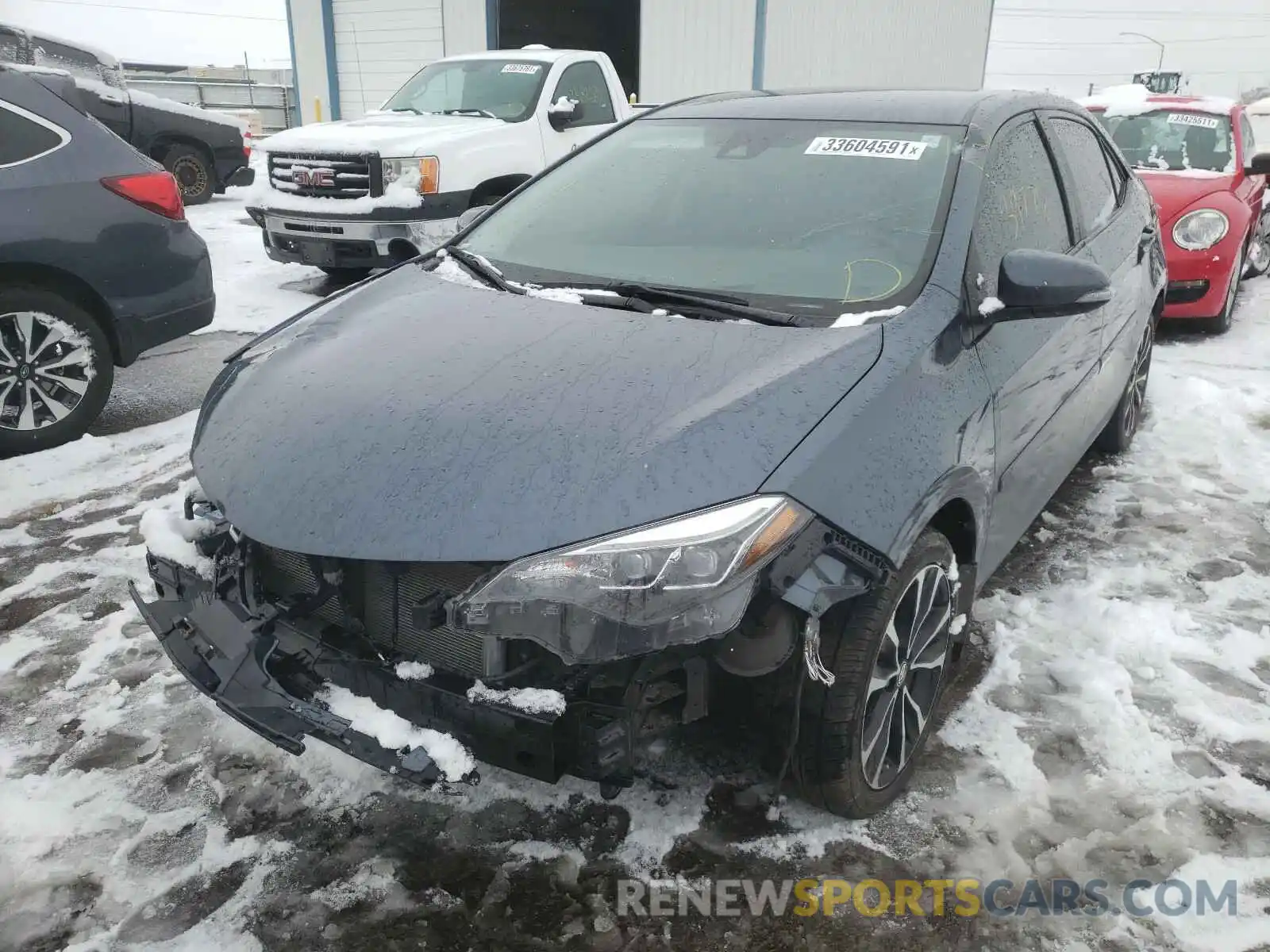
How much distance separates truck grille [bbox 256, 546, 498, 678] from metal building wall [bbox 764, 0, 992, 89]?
15.0m

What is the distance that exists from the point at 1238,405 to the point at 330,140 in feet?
21.5

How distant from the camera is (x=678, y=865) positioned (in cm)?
224

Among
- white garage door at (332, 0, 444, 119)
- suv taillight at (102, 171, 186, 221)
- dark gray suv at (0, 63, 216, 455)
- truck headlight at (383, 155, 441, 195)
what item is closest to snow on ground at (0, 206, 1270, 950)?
dark gray suv at (0, 63, 216, 455)

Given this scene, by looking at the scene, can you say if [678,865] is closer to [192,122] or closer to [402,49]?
[192,122]

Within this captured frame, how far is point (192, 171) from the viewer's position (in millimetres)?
12477

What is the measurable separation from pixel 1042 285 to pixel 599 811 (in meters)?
1.74

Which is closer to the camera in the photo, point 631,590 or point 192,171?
point 631,590

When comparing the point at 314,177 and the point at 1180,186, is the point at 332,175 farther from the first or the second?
the point at 1180,186

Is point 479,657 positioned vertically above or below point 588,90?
below

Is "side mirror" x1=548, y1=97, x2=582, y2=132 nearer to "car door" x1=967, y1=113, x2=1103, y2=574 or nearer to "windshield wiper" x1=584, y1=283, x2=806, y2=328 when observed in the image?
"car door" x1=967, y1=113, x2=1103, y2=574

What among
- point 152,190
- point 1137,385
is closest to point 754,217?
point 1137,385

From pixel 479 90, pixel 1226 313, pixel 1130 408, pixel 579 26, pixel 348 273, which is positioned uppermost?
pixel 579 26

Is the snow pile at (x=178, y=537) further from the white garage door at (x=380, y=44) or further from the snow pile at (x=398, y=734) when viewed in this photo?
the white garage door at (x=380, y=44)

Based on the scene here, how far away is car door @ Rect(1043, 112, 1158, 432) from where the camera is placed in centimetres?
350
